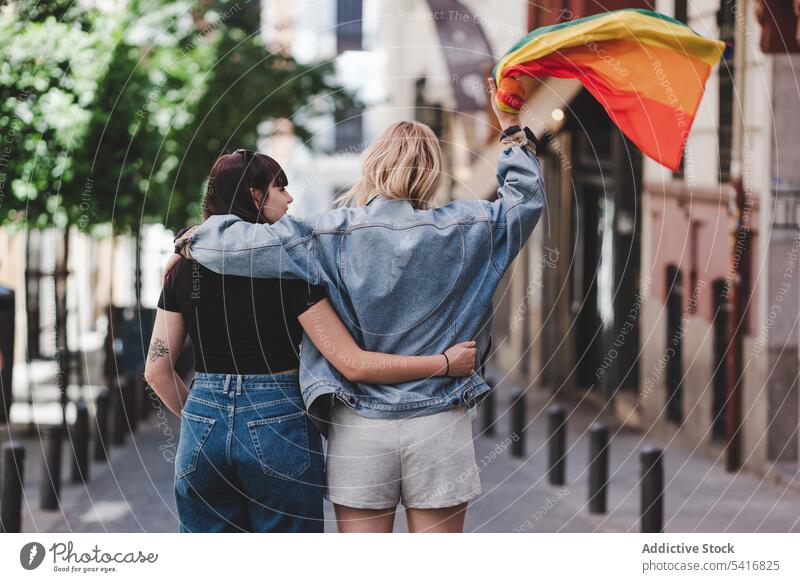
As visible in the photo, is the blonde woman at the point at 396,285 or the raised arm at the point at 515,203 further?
the raised arm at the point at 515,203

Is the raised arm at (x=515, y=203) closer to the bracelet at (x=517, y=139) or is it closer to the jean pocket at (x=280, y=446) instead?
the bracelet at (x=517, y=139)

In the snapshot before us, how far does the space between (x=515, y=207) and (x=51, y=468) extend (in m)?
5.53

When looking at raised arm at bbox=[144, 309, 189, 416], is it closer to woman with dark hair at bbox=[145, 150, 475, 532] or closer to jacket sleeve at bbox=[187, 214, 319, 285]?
woman with dark hair at bbox=[145, 150, 475, 532]

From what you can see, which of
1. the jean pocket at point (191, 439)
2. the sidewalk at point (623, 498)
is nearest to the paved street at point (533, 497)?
the sidewalk at point (623, 498)

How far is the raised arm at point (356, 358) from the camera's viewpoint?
387 centimetres

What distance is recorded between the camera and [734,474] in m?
10.0

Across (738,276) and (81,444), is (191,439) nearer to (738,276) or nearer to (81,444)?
(81,444)

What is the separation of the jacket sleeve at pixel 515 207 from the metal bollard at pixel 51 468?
5212 mm

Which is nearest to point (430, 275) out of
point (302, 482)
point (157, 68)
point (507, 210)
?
point (507, 210)

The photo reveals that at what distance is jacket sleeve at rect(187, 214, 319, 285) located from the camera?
12.7ft

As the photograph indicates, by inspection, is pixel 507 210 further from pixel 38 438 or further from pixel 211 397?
pixel 38 438

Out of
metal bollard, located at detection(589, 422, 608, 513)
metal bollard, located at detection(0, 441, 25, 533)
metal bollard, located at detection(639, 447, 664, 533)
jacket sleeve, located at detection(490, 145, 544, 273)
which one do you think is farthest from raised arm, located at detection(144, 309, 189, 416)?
metal bollard, located at detection(589, 422, 608, 513)

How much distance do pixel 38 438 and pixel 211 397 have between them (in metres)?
8.10

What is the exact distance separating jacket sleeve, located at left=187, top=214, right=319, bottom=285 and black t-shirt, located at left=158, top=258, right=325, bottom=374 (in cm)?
4
